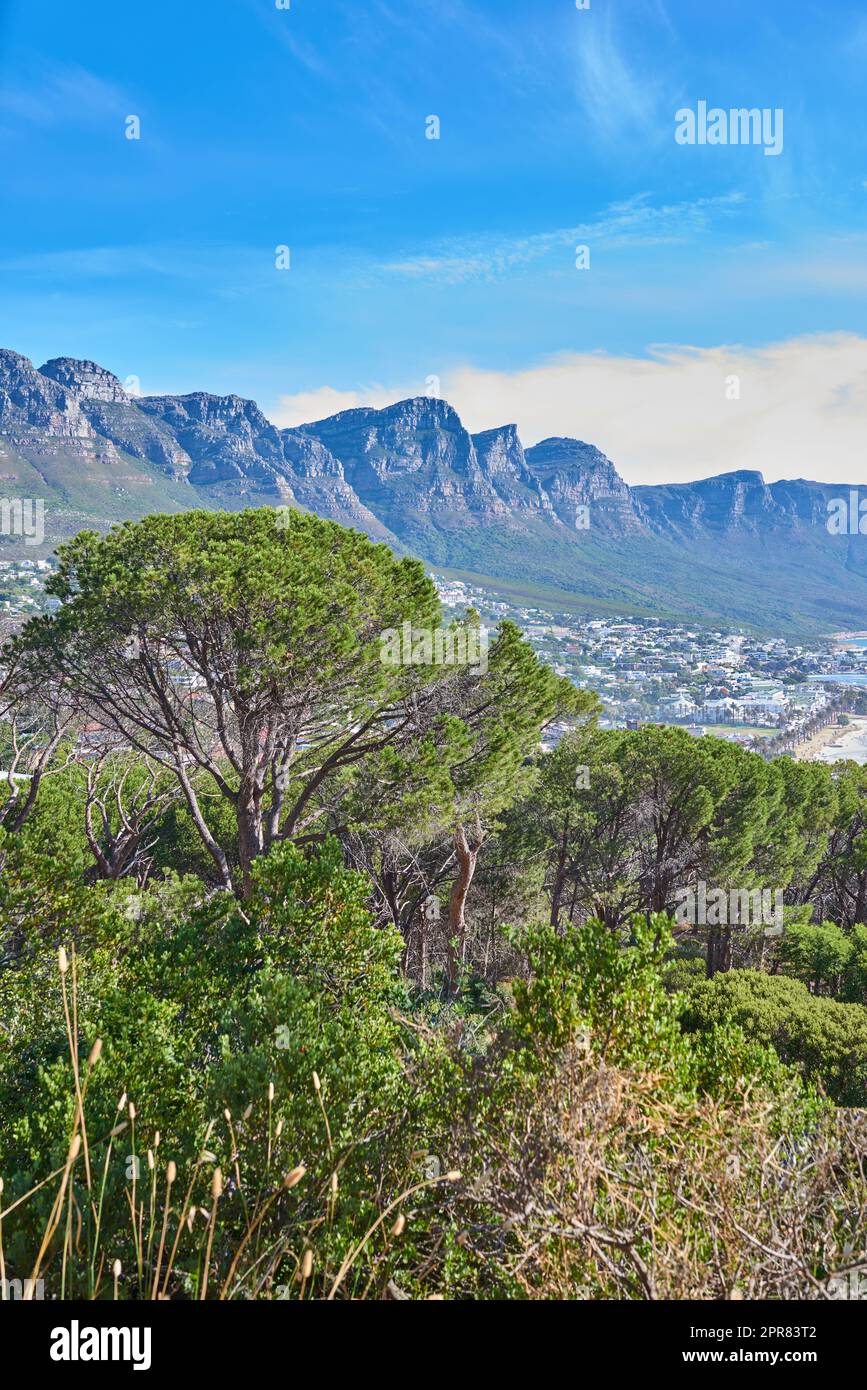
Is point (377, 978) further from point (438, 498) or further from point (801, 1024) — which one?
point (438, 498)

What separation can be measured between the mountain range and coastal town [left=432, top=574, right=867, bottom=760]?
11708mm

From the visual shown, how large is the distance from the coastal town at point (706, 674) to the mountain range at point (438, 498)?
38.4ft

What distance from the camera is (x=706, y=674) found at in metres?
97.2

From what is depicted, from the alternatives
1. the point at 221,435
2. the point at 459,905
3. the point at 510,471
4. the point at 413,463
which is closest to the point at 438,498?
the point at 413,463

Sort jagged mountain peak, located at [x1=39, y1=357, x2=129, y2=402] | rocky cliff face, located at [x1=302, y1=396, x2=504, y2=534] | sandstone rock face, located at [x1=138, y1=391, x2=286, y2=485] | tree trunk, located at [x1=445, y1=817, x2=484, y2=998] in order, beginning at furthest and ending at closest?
rocky cliff face, located at [x1=302, y1=396, x2=504, y2=534], sandstone rock face, located at [x1=138, y1=391, x2=286, y2=485], jagged mountain peak, located at [x1=39, y1=357, x2=129, y2=402], tree trunk, located at [x1=445, y1=817, x2=484, y2=998]

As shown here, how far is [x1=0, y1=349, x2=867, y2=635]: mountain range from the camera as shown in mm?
114312

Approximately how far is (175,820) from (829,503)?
701ft

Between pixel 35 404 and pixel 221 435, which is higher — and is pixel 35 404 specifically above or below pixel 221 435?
below

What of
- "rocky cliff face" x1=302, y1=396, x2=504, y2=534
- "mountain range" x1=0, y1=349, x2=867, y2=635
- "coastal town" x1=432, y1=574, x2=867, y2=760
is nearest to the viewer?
"coastal town" x1=432, y1=574, x2=867, y2=760

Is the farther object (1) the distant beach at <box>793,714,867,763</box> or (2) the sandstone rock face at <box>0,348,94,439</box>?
(2) the sandstone rock face at <box>0,348,94,439</box>

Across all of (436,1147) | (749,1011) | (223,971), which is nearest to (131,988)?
(223,971)

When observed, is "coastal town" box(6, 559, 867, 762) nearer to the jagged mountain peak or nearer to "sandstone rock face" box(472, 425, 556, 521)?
"sandstone rock face" box(472, 425, 556, 521)

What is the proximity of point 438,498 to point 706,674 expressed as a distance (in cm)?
Answer: 9182

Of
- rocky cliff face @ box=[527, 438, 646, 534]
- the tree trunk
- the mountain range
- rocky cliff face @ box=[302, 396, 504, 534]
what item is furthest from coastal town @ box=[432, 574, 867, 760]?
rocky cliff face @ box=[527, 438, 646, 534]
